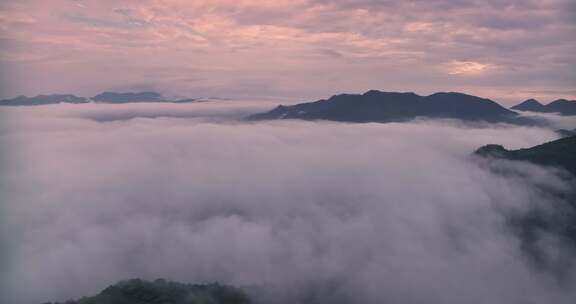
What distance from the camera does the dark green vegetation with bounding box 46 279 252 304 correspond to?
135500 millimetres

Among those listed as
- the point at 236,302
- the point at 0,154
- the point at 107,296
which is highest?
the point at 0,154

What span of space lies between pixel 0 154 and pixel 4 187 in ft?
294

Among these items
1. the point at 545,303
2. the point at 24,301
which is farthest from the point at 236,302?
the point at 545,303

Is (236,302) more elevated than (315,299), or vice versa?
(236,302)

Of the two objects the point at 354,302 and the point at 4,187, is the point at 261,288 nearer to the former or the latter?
the point at 354,302

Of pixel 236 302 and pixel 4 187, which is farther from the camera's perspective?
pixel 4 187

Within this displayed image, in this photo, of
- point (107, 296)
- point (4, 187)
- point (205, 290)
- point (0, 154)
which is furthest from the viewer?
point (4, 187)

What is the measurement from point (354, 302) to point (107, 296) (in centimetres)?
11035

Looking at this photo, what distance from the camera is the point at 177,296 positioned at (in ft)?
472

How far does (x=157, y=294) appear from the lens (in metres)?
142

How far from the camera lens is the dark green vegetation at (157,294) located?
445 ft

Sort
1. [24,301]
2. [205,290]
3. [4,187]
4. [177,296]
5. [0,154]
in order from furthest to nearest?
1. [4,187]
2. [24,301]
3. [205,290]
4. [177,296]
5. [0,154]

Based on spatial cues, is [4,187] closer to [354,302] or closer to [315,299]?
[315,299]

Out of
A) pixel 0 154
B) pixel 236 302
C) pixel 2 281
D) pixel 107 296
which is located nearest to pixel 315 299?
pixel 236 302
